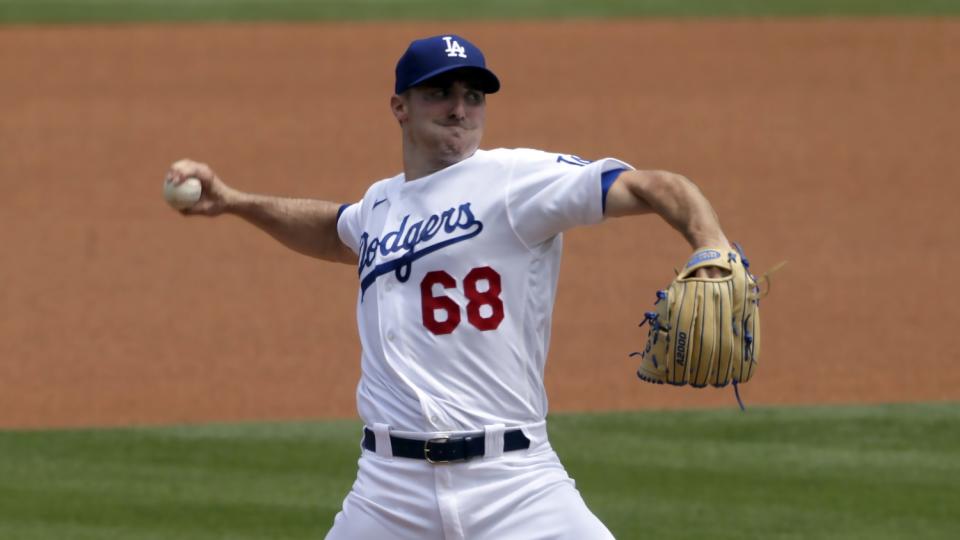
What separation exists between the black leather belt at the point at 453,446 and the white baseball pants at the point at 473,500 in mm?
14

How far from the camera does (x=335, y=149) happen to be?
13.5 m

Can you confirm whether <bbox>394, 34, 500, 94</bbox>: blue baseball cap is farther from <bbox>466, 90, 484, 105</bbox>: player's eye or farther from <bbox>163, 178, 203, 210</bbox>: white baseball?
<bbox>163, 178, 203, 210</bbox>: white baseball

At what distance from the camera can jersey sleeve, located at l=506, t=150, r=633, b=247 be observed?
145 inches

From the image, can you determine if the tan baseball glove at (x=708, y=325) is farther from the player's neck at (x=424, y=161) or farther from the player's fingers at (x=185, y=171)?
the player's fingers at (x=185, y=171)

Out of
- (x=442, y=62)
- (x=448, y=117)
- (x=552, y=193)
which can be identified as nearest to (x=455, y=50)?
(x=442, y=62)

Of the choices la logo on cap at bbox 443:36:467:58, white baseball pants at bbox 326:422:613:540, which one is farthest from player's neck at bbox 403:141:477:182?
white baseball pants at bbox 326:422:613:540

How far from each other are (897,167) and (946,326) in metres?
3.47

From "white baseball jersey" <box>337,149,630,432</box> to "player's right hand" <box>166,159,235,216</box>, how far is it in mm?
778

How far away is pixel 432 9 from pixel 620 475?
11274 mm

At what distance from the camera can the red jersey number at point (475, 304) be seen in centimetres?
383

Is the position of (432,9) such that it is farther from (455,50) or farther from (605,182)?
(605,182)

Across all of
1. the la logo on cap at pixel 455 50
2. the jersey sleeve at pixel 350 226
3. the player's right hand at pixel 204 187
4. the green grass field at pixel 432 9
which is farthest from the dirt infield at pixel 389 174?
the la logo on cap at pixel 455 50

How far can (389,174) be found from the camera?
12625 millimetres

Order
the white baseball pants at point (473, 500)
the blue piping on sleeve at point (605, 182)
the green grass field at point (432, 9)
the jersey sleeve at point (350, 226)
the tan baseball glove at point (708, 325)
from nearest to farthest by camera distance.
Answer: the tan baseball glove at point (708, 325), the blue piping on sleeve at point (605, 182), the white baseball pants at point (473, 500), the jersey sleeve at point (350, 226), the green grass field at point (432, 9)
